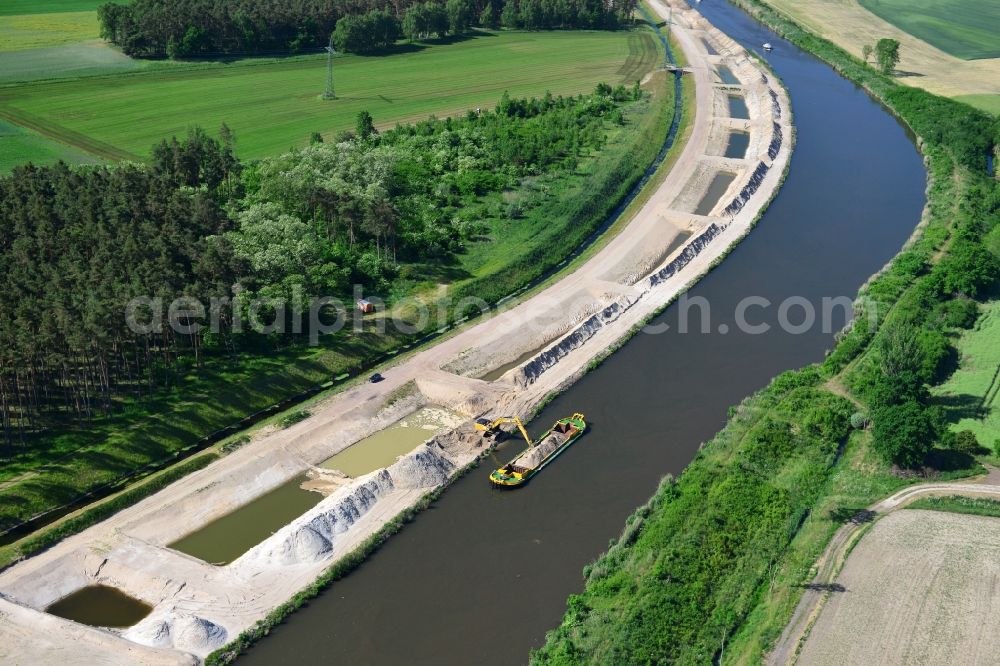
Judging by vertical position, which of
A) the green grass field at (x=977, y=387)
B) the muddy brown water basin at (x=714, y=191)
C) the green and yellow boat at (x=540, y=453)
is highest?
the muddy brown water basin at (x=714, y=191)

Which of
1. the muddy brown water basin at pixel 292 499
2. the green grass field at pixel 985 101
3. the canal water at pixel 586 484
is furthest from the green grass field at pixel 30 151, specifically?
the green grass field at pixel 985 101

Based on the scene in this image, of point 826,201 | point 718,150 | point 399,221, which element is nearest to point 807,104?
point 718,150

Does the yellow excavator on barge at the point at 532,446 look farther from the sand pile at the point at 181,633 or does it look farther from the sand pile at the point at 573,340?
the sand pile at the point at 181,633

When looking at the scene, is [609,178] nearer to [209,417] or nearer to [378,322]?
[378,322]

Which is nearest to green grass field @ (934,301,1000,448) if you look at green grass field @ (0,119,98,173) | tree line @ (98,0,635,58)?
green grass field @ (0,119,98,173)

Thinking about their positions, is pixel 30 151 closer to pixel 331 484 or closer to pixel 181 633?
pixel 331 484

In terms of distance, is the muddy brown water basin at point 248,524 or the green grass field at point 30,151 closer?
the muddy brown water basin at point 248,524

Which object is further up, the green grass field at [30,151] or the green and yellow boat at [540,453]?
the green grass field at [30,151]

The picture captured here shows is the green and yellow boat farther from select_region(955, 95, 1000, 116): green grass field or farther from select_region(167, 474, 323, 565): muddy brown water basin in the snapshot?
select_region(955, 95, 1000, 116): green grass field

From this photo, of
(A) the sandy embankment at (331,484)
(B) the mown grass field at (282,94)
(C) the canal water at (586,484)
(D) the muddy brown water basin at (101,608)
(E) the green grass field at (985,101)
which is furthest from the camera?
(E) the green grass field at (985,101)
